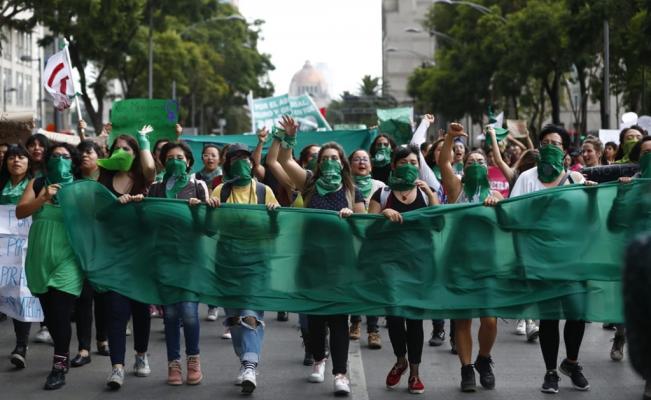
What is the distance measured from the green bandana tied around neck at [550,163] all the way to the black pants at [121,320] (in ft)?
9.44

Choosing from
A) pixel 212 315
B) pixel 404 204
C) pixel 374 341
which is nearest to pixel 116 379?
pixel 404 204

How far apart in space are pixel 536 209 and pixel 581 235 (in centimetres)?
32

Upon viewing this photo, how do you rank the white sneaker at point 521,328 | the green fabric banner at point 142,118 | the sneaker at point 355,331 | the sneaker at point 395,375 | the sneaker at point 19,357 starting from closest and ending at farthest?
the sneaker at point 395,375, the sneaker at point 19,357, the sneaker at point 355,331, the white sneaker at point 521,328, the green fabric banner at point 142,118

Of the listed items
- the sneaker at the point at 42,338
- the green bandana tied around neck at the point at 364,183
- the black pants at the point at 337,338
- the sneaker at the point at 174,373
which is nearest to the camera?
the black pants at the point at 337,338

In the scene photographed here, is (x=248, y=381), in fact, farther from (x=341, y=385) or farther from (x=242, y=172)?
(x=242, y=172)

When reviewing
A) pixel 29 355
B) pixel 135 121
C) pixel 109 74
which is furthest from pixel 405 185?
pixel 109 74

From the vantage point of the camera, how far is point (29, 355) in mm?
10016

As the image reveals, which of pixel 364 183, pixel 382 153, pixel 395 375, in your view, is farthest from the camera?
pixel 382 153

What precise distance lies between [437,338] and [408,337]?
265 centimetres

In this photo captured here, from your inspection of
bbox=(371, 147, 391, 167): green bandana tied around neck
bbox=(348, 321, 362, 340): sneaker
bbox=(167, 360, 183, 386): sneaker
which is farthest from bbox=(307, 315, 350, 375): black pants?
bbox=(371, 147, 391, 167): green bandana tied around neck

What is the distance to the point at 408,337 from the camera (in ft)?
26.8

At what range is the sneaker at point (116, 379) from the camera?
27.1 ft

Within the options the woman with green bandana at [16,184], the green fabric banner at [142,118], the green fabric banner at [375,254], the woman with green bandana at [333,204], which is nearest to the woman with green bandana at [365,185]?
the woman with green bandana at [333,204]

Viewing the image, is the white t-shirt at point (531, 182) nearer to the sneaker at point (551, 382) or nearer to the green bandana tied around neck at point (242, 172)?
the sneaker at point (551, 382)
